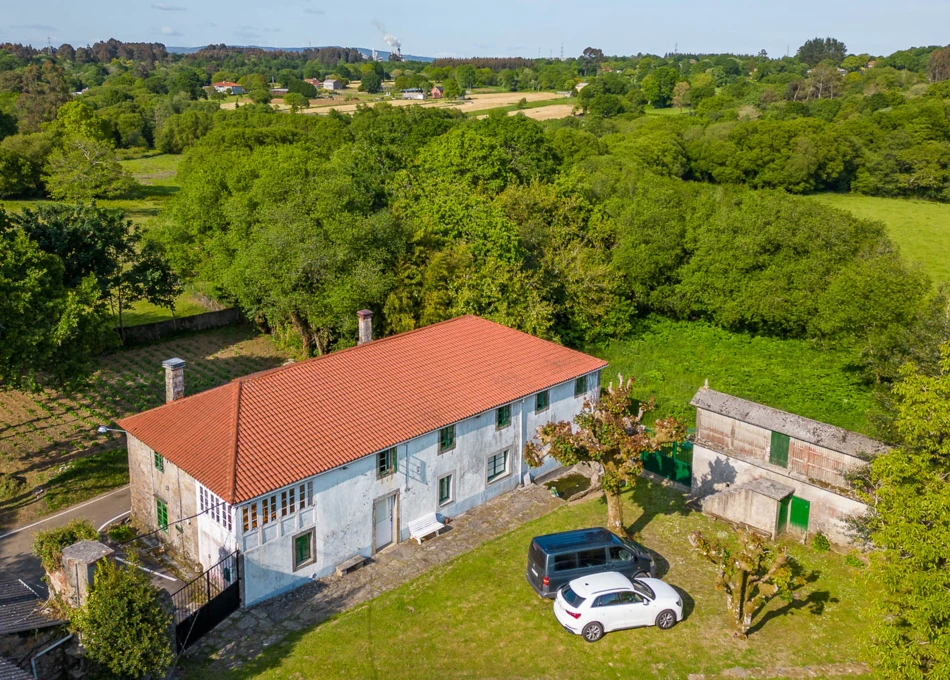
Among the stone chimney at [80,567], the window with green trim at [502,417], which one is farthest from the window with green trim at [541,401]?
the stone chimney at [80,567]

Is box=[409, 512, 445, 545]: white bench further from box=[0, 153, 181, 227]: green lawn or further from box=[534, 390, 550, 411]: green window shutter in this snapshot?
box=[0, 153, 181, 227]: green lawn

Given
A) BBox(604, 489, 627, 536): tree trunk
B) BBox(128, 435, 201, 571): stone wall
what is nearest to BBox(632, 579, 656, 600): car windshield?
BBox(604, 489, 627, 536): tree trunk

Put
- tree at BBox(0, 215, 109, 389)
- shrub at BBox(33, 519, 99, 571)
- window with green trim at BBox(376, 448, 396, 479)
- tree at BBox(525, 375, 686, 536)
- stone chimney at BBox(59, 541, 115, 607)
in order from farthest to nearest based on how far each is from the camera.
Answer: tree at BBox(0, 215, 109, 389)
window with green trim at BBox(376, 448, 396, 479)
tree at BBox(525, 375, 686, 536)
shrub at BBox(33, 519, 99, 571)
stone chimney at BBox(59, 541, 115, 607)

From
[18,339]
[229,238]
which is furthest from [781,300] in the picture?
[18,339]

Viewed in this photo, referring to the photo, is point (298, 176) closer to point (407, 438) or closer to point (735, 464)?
point (407, 438)

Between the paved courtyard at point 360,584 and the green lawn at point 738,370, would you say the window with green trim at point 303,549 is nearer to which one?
the paved courtyard at point 360,584

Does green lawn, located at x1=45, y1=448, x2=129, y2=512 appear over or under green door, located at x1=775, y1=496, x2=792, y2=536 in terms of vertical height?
under

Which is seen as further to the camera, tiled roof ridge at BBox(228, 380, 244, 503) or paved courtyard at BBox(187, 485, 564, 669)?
tiled roof ridge at BBox(228, 380, 244, 503)
